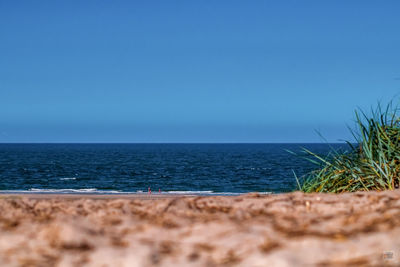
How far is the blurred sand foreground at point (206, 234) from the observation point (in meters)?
2.71

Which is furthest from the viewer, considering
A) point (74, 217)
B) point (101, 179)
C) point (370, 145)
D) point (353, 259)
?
point (101, 179)

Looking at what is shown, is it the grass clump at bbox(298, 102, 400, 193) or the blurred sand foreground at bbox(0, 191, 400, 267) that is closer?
the blurred sand foreground at bbox(0, 191, 400, 267)

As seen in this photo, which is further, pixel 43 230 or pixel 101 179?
pixel 101 179

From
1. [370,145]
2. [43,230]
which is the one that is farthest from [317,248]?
[370,145]

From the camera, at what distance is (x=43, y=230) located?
3131mm

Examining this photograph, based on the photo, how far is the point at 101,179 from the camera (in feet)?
138

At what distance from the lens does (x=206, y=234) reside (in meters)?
3.01

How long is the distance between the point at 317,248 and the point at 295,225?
Answer: 0.45 meters

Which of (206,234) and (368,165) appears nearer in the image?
(206,234)

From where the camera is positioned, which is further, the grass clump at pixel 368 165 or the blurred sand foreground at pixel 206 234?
the grass clump at pixel 368 165

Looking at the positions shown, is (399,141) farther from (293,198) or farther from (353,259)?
(353,259)

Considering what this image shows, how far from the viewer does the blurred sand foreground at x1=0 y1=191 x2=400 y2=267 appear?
2705 mm

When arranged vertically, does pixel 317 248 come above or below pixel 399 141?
below

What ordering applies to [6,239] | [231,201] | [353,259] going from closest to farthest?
[353,259] → [6,239] → [231,201]
